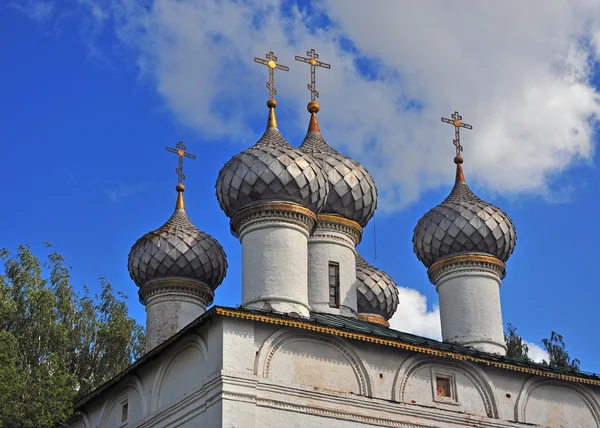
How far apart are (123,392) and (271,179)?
3.73 metres

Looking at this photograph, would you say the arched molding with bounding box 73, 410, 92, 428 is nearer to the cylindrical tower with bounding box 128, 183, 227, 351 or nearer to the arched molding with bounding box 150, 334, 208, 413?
the cylindrical tower with bounding box 128, 183, 227, 351

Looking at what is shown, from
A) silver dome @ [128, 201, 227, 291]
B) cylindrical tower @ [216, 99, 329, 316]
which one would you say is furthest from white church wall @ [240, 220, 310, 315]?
silver dome @ [128, 201, 227, 291]

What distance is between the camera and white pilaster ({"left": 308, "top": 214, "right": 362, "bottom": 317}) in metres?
17.2

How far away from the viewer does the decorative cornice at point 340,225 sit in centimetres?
1784

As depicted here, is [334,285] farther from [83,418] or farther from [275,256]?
[83,418]

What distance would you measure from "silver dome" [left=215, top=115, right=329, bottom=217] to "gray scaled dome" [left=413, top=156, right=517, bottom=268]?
284 cm

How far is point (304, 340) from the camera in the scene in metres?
13.8

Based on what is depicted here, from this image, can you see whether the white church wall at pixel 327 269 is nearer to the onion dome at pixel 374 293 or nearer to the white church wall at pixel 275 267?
the white church wall at pixel 275 267

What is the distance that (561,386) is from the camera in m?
15.3

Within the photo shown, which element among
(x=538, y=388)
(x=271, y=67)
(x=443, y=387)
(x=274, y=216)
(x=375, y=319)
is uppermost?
(x=271, y=67)

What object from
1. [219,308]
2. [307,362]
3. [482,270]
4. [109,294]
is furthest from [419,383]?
[109,294]

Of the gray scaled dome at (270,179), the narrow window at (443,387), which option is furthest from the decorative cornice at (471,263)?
the narrow window at (443,387)

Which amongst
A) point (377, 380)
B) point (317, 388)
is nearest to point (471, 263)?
point (377, 380)

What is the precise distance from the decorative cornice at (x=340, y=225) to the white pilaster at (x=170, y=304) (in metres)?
2.40
